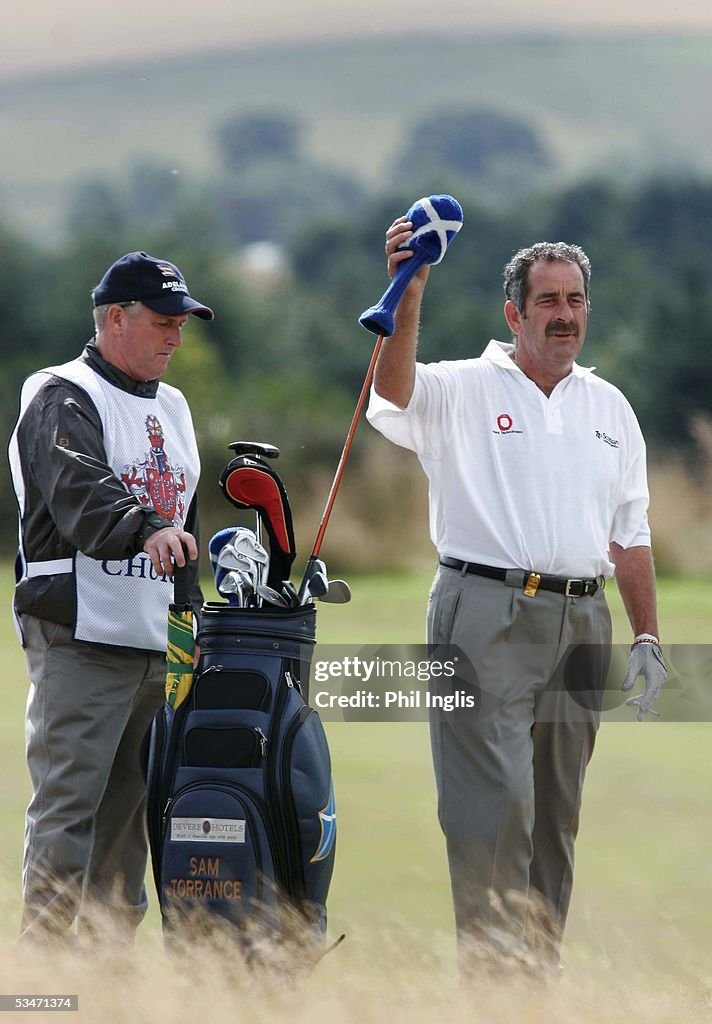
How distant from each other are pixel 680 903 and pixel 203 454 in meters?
11.1

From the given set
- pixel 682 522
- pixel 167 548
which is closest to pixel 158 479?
pixel 167 548

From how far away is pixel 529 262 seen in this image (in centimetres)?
338

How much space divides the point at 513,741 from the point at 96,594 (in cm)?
91

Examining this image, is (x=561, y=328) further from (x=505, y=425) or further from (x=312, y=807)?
(x=312, y=807)

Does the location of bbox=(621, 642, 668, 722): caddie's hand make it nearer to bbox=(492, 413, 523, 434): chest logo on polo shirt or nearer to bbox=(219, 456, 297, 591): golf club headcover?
bbox=(492, 413, 523, 434): chest logo on polo shirt

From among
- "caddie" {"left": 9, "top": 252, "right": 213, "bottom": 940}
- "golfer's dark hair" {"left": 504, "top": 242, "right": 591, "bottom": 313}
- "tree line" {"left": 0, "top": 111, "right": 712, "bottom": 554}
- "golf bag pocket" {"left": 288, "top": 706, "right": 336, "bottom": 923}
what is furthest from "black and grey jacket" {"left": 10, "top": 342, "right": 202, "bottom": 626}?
"tree line" {"left": 0, "top": 111, "right": 712, "bottom": 554}

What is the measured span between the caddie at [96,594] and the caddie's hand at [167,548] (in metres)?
0.11

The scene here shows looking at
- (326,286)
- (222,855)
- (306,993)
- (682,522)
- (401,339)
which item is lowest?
(306,993)

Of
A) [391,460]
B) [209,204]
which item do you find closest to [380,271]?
[209,204]

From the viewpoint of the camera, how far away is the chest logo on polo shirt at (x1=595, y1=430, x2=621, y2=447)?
133 inches

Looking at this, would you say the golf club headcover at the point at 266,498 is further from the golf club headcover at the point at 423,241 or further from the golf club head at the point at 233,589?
the golf club headcover at the point at 423,241

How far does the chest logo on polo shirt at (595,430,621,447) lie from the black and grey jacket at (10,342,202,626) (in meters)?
0.93

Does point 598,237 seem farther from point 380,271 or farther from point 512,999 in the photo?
point 512,999

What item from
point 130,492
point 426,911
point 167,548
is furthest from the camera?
point 426,911
